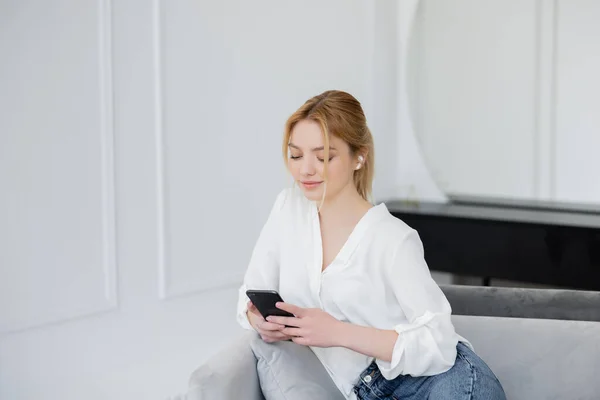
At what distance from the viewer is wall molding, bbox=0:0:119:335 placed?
288 centimetres

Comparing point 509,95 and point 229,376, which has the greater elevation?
point 509,95

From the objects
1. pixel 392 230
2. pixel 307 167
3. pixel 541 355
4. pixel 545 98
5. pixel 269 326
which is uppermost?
pixel 545 98

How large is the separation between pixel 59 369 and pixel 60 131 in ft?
2.54

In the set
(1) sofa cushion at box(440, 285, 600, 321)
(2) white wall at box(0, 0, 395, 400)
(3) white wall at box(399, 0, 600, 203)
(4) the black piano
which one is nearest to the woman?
(1) sofa cushion at box(440, 285, 600, 321)

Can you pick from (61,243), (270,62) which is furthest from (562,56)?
(61,243)

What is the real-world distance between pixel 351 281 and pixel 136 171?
1.50 m

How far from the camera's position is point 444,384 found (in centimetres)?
163

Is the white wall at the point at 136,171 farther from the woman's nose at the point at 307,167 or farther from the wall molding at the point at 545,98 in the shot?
the woman's nose at the point at 307,167

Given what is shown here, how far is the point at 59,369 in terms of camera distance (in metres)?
2.79

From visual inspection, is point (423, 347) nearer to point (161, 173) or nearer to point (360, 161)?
point (360, 161)

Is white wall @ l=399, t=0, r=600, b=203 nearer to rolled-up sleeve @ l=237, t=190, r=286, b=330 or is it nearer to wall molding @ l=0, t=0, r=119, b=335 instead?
wall molding @ l=0, t=0, r=119, b=335

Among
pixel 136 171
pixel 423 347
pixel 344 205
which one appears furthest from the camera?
pixel 136 171

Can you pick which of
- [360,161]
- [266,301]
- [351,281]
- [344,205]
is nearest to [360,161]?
[360,161]

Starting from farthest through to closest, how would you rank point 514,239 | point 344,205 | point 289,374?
point 514,239
point 344,205
point 289,374
